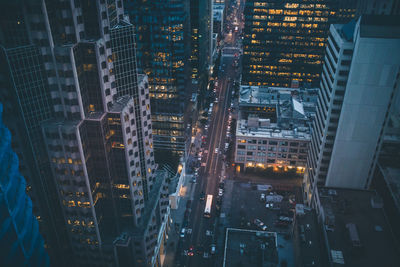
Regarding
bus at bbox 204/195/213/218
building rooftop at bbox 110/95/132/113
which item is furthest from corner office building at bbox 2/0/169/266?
bus at bbox 204/195/213/218

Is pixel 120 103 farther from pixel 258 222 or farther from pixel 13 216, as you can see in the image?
pixel 258 222

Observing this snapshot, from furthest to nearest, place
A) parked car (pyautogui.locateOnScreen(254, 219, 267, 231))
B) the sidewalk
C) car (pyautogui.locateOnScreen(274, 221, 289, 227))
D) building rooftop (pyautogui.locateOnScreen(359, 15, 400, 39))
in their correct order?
car (pyautogui.locateOnScreen(274, 221, 289, 227)), parked car (pyautogui.locateOnScreen(254, 219, 267, 231)), the sidewalk, building rooftop (pyautogui.locateOnScreen(359, 15, 400, 39))

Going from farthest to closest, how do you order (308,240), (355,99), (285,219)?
1. (285,219)
2. (355,99)
3. (308,240)

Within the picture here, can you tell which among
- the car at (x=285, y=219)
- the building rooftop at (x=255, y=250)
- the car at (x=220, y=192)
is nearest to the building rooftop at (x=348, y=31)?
the building rooftop at (x=255, y=250)

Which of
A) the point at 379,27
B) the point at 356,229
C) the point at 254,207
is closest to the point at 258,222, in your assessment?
the point at 254,207

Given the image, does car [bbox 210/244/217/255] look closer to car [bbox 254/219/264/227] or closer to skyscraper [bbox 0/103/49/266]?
car [bbox 254/219/264/227]

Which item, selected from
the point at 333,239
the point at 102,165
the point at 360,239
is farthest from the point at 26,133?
the point at 360,239

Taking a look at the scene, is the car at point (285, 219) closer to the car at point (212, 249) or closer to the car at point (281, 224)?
the car at point (281, 224)
